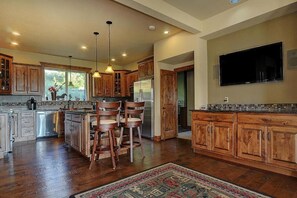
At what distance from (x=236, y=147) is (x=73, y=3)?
382 centimetres

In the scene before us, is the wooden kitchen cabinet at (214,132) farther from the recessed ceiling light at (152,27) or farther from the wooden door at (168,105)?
the recessed ceiling light at (152,27)

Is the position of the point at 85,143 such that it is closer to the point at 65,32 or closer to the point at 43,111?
the point at 65,32

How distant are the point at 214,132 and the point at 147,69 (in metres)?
3.08

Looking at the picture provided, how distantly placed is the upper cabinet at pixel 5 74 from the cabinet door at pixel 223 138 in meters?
5.82

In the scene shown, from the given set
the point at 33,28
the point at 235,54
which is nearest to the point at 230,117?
the point at 235,54

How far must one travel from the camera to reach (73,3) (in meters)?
3.03

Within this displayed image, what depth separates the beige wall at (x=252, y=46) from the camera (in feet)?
9.60

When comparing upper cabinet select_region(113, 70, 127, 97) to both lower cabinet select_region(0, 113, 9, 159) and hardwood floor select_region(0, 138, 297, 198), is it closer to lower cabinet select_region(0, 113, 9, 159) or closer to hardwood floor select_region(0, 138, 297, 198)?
hardwood floor select_region(0, 138, 297, 198)

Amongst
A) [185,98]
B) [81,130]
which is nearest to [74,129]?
[81,130]

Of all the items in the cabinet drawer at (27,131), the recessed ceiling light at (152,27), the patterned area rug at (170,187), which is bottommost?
the patterned area rug at (170,187)

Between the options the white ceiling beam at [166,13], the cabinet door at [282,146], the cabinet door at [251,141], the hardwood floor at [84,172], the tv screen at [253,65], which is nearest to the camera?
the hardwood floor at [84,172]

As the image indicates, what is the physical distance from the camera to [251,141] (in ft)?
9.27

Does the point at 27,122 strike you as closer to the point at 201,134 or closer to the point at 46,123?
the point at 46,123

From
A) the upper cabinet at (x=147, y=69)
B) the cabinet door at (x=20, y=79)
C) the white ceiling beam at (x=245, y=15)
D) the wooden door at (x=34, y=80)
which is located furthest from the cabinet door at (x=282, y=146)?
the cabinet door at (x=20, y=79)
